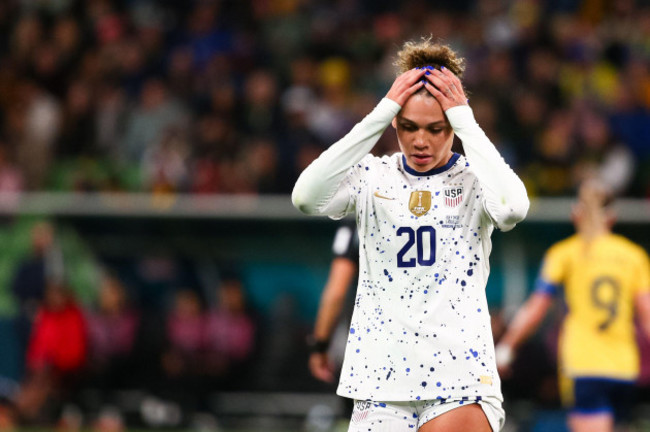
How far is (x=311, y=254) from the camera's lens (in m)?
12.9

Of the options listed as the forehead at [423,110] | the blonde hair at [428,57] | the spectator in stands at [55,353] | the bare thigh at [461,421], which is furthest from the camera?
the spectator in stands at [55,353]

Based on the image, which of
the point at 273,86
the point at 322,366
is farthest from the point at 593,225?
the point at 273,86

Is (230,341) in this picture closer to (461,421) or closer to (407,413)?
(407,413)

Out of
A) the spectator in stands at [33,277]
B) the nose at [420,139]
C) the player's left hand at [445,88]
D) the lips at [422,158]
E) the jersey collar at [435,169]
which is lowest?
the spectator in stands at [33,277]

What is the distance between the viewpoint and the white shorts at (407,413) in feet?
14.1

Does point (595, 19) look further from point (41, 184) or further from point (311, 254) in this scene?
point (41, 184)

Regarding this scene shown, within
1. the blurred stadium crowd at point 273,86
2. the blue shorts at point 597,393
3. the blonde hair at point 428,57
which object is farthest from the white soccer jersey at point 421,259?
the blurred stadium crowd at point 273,86

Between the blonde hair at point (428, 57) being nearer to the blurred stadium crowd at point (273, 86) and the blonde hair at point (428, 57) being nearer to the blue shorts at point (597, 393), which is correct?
the blue shorts at point (597, 393)

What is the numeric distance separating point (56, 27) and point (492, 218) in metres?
11.8

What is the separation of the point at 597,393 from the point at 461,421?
404cm

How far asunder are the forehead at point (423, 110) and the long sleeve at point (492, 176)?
0.14 ft

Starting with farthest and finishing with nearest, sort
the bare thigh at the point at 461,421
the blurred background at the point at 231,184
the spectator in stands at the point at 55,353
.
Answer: the spectator in stands at the point at 55,353 < the blurred background at the point at 231,184 < the bare thigh at the point at 461,421

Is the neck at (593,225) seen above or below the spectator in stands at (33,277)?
above

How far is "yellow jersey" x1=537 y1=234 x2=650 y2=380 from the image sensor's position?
8039 mm
